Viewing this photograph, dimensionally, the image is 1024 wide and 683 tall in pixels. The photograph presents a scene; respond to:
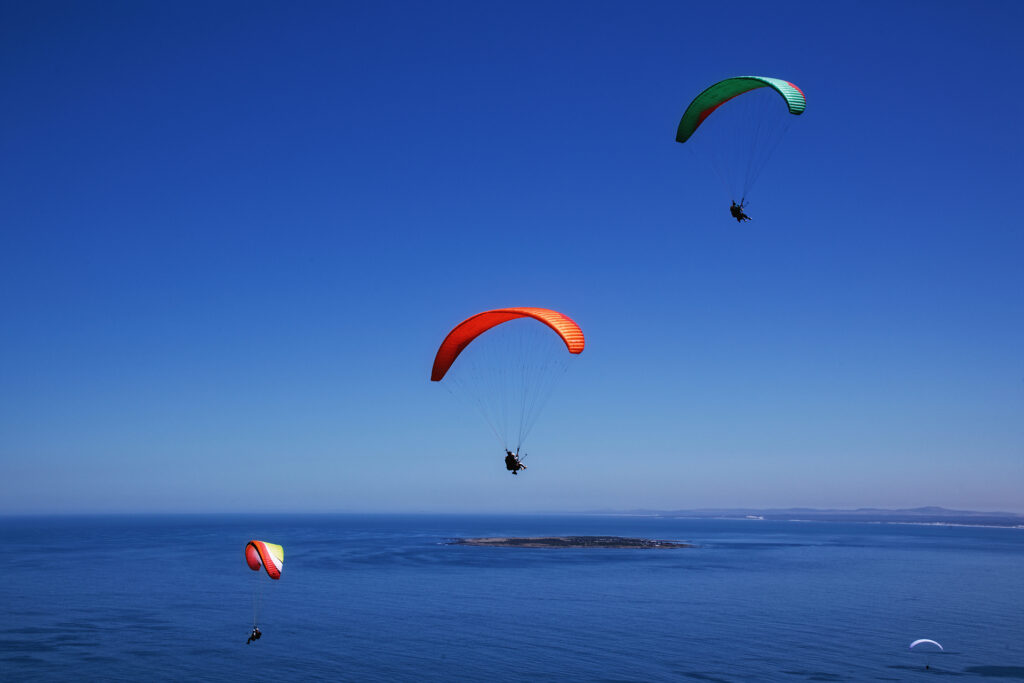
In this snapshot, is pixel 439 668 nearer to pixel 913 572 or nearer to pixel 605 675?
pixel 605 675

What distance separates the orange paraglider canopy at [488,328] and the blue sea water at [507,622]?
49.7ft

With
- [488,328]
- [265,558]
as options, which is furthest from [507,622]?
[488,328]

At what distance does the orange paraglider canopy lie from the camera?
21875 millimetres

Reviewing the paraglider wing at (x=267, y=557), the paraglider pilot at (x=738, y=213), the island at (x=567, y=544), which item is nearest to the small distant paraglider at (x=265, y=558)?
the paraglider wing at (x=267, y=557)

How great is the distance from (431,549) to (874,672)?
3094 inches

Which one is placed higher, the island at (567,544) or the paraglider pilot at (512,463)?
the paraglider pilot at (512,463)

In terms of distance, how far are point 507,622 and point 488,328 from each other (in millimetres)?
26080

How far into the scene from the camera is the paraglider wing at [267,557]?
25188 millimetres

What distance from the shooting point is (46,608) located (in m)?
48.6

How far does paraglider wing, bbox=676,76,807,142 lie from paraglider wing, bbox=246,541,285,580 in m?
19.4

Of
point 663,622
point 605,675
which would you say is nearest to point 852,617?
point 663,622

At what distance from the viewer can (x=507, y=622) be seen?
4456 centimetres

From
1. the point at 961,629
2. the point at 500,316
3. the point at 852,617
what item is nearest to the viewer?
the point at 500,316

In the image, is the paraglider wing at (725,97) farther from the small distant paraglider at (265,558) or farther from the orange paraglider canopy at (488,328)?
the small distant paraglider at (265,558)
